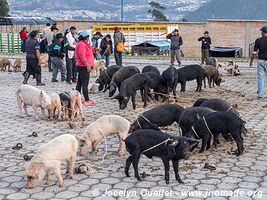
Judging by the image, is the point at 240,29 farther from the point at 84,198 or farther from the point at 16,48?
the point at 84,198

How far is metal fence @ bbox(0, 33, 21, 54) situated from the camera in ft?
111

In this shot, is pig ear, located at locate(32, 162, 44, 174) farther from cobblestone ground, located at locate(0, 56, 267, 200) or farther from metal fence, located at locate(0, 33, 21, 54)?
metal fence, located at locate(0, 33, 21, 54)

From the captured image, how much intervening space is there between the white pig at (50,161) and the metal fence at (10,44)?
2807cm

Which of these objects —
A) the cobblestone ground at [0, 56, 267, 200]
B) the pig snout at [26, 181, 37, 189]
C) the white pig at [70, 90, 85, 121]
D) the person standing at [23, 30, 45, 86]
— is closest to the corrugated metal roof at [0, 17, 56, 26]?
the person standing at [23, 30, 45, 86]

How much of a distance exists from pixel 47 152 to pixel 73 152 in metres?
0.42

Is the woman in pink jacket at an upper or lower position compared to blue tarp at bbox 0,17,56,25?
lower

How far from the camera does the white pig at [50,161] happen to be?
20.4ft

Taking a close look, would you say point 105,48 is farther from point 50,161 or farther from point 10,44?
point 10,44

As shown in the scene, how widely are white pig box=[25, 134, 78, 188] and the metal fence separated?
28071 millimetres

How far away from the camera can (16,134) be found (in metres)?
9.32

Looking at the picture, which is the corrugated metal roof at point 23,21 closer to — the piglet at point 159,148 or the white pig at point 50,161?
the white pig at point 50,161

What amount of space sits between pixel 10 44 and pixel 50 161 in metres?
30.1

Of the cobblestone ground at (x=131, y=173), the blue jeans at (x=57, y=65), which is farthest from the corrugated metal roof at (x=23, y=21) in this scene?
the cobblestone ground at (x=131, y=173)

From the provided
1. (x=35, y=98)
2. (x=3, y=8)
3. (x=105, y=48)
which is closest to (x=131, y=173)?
(x=35, y=98)
